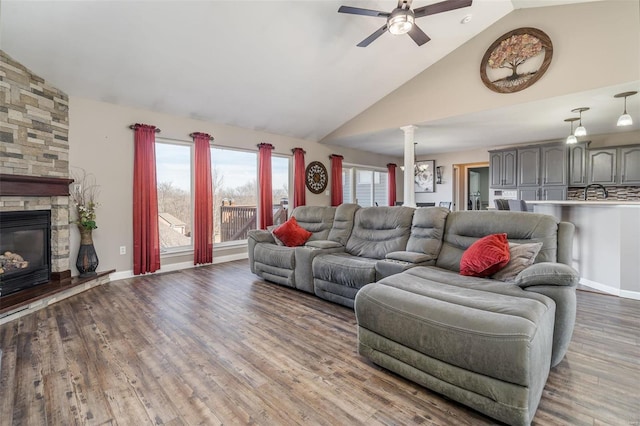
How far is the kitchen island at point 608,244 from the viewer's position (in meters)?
3.32

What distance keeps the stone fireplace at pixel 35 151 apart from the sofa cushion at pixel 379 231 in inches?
146

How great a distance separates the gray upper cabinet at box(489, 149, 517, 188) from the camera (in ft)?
22.1

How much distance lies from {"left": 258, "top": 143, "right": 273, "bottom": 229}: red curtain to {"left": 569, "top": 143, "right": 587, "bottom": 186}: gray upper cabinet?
6239 mm

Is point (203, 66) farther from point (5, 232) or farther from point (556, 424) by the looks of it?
point (556, 424)

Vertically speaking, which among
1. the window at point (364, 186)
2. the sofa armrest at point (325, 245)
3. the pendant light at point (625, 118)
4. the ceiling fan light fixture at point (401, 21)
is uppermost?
the ceiling fan light fixture at point (401, 21)

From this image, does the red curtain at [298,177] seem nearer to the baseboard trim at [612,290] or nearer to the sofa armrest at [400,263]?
the sofa armrest at [400,263]

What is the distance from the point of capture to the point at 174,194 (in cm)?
495

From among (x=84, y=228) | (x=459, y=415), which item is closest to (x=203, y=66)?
(x=84, y=228)

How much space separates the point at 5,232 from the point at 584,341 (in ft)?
A: 18.7

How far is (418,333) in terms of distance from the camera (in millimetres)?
1696

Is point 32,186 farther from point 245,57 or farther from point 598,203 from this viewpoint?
point 598,203

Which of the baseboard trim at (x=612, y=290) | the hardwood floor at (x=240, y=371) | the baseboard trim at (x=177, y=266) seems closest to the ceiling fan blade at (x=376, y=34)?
the hardwood floor at (x=240, y=371)

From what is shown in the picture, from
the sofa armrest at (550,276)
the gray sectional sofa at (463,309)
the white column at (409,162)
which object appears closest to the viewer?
the gray sectional sofa at (463,309)

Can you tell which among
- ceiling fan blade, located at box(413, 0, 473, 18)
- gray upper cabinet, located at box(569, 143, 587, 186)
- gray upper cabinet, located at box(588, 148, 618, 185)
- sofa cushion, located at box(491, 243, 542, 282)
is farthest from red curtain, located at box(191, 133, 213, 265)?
gray upper cabinet, located at box(588, 148, 618, 185)
